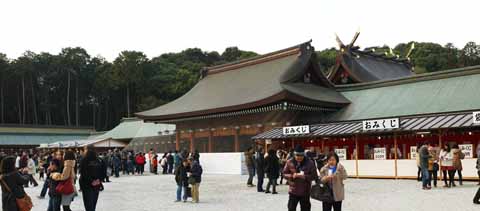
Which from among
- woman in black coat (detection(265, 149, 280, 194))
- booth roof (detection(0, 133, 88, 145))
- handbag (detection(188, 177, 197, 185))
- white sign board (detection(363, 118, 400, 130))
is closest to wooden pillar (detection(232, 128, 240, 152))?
white sign board (detection(363, 118, 400, 130))

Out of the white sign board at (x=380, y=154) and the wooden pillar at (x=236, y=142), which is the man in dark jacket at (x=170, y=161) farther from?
the white sign board at (x=380, y=154)

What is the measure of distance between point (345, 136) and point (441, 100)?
17.1 feet

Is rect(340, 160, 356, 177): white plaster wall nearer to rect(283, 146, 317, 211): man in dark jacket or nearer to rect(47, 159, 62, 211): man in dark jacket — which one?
rect(283, 146, 317, 211): man in dark jacket

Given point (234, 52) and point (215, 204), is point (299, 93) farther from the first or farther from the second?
point (234, 52)

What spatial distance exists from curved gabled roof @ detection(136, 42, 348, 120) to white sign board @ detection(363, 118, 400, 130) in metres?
6.30

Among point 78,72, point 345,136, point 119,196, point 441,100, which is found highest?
point 78,72

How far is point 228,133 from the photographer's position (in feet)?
107

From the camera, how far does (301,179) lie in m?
8.83

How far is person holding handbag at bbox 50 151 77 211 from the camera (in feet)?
30.8

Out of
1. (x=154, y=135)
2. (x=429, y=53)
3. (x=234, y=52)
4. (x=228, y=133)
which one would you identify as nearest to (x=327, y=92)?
(x=228, y=133)

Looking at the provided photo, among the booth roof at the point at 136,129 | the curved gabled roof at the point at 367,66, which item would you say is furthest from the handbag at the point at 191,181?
the booth roof at the point at 136,129

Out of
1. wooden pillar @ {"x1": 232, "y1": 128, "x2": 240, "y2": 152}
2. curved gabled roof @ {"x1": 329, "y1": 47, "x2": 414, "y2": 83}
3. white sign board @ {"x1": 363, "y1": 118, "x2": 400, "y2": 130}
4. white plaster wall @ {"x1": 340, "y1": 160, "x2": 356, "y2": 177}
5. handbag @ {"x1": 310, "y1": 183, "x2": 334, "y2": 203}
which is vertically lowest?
white plaster wall @ {"x1": 340, "y1": 160, "x2": 356, "y2": 177}

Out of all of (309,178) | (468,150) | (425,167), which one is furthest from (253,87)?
(309,178)

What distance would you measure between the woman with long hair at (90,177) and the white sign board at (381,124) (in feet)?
46.5
